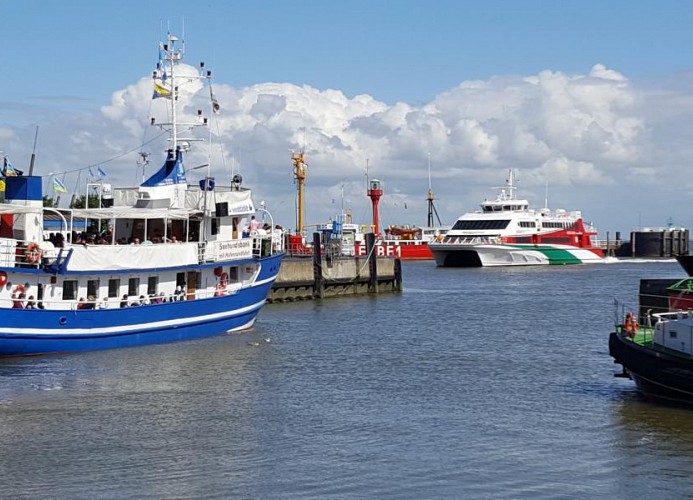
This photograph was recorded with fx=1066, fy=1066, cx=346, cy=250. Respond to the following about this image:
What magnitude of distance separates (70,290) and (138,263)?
2801 mm

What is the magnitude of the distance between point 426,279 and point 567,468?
71771 millimetres

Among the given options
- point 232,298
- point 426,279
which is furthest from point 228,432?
point 426,279

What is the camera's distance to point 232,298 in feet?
139

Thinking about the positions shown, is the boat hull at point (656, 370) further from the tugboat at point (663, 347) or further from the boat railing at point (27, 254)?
the boat railing at point (27, 254)

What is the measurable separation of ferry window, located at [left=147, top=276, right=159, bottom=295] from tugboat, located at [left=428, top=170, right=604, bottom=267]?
251 feet

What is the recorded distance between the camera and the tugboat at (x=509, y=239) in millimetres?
114825

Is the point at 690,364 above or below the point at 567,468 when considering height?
above

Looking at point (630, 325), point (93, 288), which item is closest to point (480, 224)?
point (93, 288)

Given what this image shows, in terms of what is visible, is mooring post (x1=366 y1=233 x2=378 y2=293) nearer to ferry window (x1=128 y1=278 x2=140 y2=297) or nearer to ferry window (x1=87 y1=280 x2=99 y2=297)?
ferry window (x1=128 y1=278 x2=140 y2=297)

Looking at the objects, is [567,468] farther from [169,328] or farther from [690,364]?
[169,328]

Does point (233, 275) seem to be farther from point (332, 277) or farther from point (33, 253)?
point (332, 277)

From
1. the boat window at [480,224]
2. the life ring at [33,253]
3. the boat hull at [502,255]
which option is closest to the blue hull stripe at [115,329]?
the life ring at [33,253]

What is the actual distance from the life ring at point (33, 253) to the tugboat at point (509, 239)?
82145mm

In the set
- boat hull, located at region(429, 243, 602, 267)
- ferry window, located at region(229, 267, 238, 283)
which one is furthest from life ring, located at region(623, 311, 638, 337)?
boat hull, located at region(429, 243, 602, 267)
